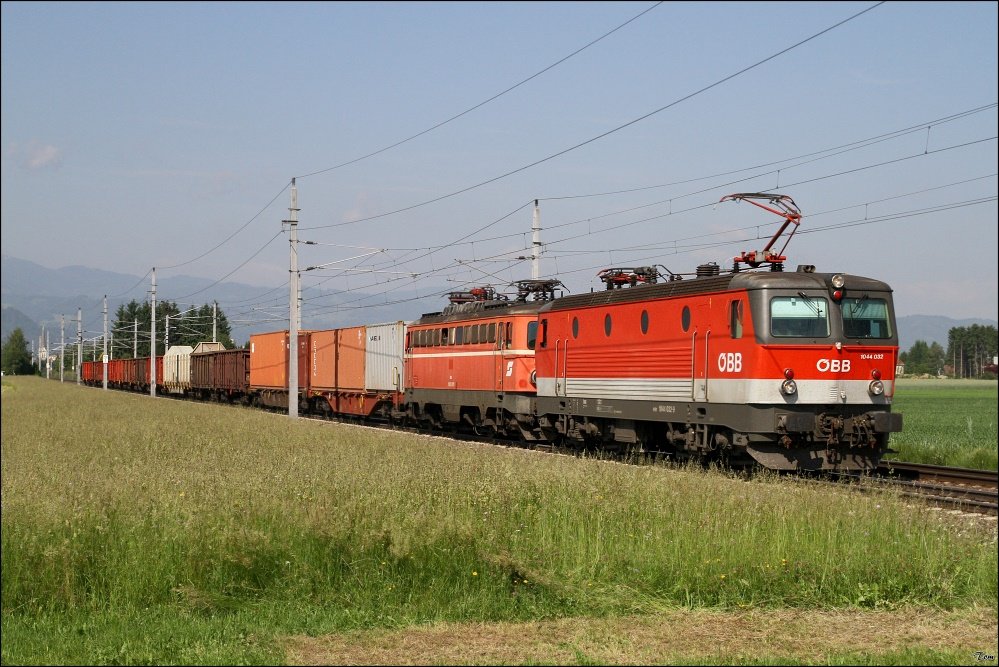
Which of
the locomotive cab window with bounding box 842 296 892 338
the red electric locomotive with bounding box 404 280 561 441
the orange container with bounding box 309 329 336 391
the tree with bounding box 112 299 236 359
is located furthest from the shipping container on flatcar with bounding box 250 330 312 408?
the tree with bounding box 112 299 236 359

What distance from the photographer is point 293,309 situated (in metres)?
42.0

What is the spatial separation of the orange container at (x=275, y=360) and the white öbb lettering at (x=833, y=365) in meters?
37.2

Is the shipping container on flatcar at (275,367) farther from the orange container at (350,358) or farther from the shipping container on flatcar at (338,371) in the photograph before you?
the orange container at (350,358)

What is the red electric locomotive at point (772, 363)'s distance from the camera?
1928 centimetres

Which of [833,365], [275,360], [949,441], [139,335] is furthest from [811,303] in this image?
[139,335]

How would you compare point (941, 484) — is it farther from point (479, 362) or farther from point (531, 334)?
point (479, 362)

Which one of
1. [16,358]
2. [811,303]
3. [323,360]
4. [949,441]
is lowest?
[949,441]

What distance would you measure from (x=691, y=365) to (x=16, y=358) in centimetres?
18321

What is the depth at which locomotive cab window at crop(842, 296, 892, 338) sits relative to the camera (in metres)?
19.9

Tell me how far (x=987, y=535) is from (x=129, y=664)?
9192mm

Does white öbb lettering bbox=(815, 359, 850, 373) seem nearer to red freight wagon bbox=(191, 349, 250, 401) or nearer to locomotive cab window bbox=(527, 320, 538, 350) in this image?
locomotive cab window bbox=(527, 320, 538, 350)

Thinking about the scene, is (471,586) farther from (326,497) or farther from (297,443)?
(297,443)

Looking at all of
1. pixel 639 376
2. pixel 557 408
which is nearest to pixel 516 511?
pixel 639 376

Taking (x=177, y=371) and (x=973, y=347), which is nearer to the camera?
(x=177, y=371)
